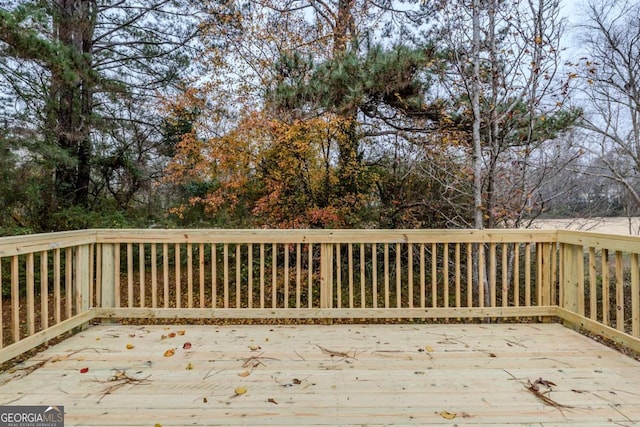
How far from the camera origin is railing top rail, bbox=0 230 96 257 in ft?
7.00

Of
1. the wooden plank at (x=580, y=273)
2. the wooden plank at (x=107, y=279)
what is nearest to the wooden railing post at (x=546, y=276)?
the wooden plank at (x=580, y=273)

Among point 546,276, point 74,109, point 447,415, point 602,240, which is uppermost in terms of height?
point 74,109

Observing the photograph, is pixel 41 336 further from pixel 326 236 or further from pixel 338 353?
pixel 326 236

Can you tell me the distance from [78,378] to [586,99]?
800 centimetres

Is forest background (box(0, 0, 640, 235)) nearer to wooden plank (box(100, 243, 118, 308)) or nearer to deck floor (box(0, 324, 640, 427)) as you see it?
deck floor (box(0, 324, 640, 427))

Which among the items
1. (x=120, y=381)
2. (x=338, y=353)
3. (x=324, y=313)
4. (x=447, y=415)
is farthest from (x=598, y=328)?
(x=120, y=381)

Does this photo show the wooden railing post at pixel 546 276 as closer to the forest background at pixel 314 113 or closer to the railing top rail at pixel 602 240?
the railing top rail at pixel 602 240

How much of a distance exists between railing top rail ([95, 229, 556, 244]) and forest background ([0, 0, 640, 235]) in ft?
2.84

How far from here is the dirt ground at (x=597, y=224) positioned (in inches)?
198

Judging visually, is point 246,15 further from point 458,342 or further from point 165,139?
point 458,342

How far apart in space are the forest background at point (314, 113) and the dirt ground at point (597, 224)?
0.53 ft

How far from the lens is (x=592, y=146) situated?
239 inches

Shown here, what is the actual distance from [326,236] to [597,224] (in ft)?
17.3

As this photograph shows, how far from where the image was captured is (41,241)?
2418 millimetres
